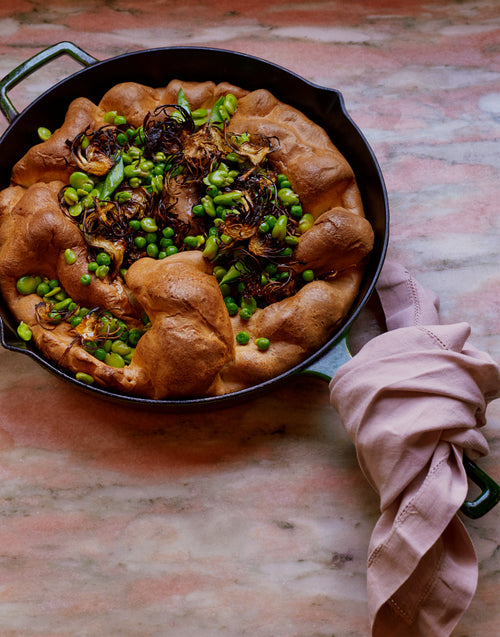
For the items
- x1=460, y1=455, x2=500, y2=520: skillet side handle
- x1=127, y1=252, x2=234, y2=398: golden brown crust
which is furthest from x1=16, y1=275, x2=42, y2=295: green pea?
x1=460, y1=455, x2=500, y2=520: skillet side handle

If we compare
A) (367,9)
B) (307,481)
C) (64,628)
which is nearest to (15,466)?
(64,628)

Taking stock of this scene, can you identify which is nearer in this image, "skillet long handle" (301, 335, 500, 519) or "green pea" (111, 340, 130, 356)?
"skillet long handle" (301, 335, 500, 519)

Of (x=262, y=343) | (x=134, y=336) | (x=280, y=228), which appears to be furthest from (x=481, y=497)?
(x=134, y=336)

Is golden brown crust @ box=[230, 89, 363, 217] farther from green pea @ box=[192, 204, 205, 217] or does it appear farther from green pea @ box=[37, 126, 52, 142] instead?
green pea @ box=[37, 126, 52, 142]

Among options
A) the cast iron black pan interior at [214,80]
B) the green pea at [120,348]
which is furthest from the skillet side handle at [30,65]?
the green pea at [120,348]

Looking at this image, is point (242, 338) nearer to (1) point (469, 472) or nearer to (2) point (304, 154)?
(2) point (304, 154)
